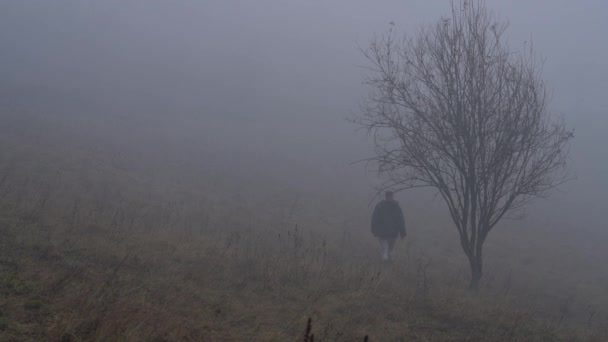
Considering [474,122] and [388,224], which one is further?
[388,224]

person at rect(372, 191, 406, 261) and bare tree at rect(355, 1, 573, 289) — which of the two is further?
person at rect(372, 191, 406, 261)

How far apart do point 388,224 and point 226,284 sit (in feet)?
22.0

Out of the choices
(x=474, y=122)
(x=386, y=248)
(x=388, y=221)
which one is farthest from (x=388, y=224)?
(x=474, y=122)

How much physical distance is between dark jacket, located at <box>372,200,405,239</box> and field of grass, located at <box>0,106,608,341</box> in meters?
0.67

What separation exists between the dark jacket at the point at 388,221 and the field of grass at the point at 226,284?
2.19 ft

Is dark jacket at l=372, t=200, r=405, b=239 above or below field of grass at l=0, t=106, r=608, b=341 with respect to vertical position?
above

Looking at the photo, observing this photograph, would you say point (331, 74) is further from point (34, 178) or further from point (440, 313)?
point (440, 313)

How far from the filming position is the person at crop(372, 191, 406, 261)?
13148mm

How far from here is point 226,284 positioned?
722 centimetres

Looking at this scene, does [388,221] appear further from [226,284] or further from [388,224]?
[226,284]

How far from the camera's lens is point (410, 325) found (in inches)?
265

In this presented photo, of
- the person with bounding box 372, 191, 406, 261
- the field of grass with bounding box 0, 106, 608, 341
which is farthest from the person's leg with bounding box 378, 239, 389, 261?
the field of grass with bounding box 0, 106, 608, 341

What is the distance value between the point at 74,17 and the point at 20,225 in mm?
62607

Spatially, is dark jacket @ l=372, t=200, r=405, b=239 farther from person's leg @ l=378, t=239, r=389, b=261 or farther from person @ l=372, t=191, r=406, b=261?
person's leg @ l=378, t=239, r=389, b=261
